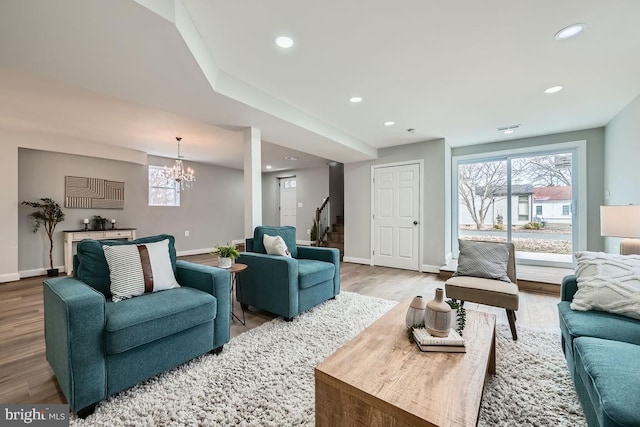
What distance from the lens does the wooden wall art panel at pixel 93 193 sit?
197 inches

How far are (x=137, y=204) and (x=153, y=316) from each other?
5.36 metres

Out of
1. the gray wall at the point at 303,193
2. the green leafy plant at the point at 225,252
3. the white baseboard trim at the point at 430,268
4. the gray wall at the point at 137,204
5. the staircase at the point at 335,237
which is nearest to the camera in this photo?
the green leafy plant at the point at 225,252

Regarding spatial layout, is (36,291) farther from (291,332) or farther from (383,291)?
(383,291)

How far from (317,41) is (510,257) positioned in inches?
109

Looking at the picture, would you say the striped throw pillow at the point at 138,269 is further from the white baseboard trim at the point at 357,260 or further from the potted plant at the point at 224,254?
the white baseboard trim at the point at 357,260

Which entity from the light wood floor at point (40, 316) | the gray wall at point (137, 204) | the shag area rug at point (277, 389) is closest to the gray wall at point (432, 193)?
the light wood floor at point (40, 316)

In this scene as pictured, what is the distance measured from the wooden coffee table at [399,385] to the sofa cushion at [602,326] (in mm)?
548

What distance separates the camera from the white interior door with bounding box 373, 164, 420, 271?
196 inches

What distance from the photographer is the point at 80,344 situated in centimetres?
142

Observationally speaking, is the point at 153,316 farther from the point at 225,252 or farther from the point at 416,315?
the point at 416,315

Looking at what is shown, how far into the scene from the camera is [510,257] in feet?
8.96

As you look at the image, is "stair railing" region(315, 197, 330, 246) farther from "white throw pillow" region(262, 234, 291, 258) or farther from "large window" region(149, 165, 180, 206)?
"white throw pillow" region(262, 234, 291, 258)

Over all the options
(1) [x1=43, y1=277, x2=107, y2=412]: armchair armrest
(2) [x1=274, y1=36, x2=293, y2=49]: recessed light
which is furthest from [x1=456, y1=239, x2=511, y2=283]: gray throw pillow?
(1) [x1=43, y1=277, x2=107, y2=412]: armchair armrest

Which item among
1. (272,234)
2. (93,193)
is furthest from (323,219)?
(93,193)
